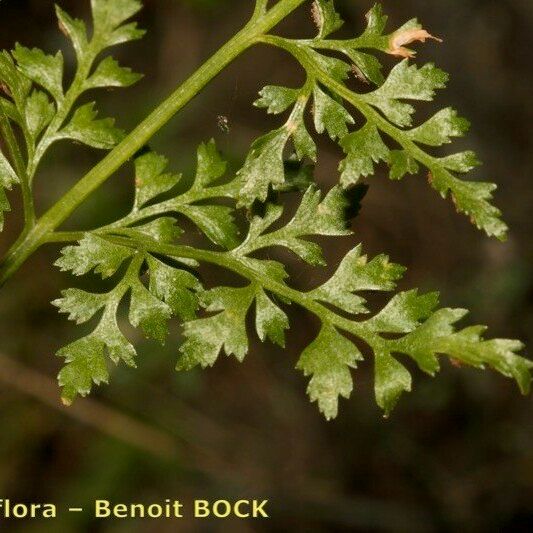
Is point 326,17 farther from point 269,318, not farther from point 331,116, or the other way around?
point 269,318

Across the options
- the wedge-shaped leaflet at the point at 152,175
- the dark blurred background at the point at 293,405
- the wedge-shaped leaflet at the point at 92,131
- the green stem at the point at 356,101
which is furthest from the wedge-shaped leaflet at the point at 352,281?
the dark blurred background at the point at 293,405

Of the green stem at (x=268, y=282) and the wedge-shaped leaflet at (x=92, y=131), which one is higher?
the wedge-shaped leaflet at (x=92, y=131)

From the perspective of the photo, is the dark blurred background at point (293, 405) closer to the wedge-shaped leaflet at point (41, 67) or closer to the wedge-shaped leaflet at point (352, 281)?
the wedge-shaped leaflet at point (41, 67)

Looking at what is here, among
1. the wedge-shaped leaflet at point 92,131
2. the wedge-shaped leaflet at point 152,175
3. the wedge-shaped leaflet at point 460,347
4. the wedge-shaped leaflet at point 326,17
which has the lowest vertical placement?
the wedge-shaped leaflet at point 460,347

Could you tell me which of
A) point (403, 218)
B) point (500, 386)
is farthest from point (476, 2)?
point (500, 386)

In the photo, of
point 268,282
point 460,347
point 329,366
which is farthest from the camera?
point 268,282

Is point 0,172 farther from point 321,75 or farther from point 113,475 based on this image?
point 113,475

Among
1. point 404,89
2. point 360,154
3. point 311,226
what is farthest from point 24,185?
point 404,89
